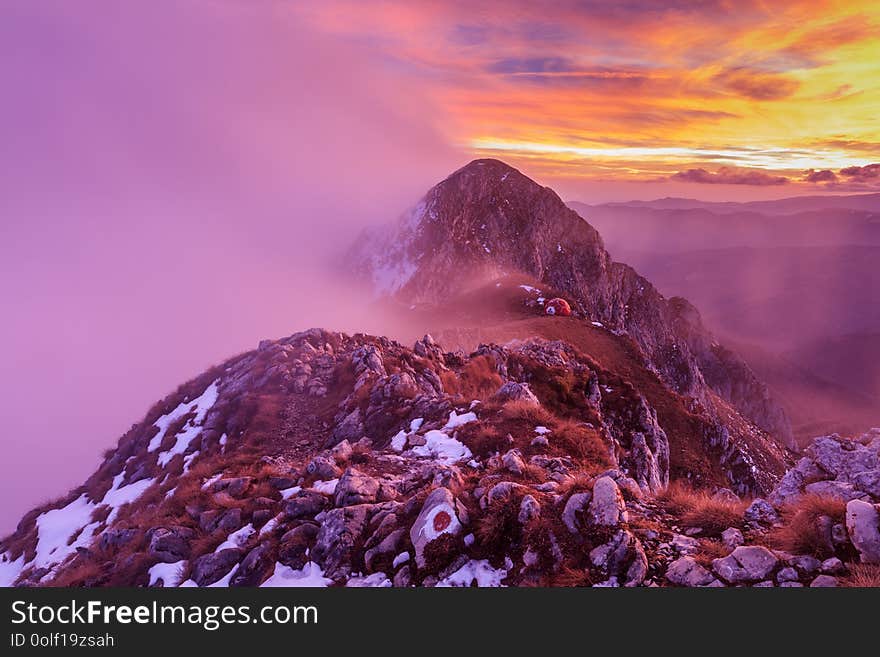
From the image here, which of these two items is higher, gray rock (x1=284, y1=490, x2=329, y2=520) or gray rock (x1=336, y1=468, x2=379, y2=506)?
gray rock (x1=336, y1=468, x2=379, y2=506)

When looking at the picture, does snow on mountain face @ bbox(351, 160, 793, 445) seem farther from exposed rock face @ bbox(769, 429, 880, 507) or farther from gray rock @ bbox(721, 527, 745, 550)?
gray rock @ bbox(721, 527, 745, 550)

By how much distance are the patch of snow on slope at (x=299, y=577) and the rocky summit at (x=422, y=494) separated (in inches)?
1.6

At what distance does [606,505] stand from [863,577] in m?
4.21

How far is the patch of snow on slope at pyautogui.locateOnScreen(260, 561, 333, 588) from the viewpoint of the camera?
11.2 m

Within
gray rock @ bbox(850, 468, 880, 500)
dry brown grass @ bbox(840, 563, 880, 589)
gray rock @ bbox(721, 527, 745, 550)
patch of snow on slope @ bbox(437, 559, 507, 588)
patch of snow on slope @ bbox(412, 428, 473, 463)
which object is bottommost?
patch of snow on slope @ bbox(412, 428, 473, 463)

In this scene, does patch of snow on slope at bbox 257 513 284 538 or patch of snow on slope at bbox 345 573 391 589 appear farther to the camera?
patch of snow on slope at bbox 257 513 284 538

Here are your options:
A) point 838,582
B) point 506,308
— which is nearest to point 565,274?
point 506,308

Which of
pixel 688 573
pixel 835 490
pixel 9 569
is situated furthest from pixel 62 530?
pixel 835 490

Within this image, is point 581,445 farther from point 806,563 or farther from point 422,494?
point 806,563

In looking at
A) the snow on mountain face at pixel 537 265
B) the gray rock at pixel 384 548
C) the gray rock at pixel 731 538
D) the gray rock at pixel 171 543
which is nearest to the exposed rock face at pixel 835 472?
the gray rock at pixel 731 538

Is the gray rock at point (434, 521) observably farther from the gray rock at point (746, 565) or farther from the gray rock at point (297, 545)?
the gray rock at point (746, 565)

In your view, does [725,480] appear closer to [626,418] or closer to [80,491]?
[626,418]

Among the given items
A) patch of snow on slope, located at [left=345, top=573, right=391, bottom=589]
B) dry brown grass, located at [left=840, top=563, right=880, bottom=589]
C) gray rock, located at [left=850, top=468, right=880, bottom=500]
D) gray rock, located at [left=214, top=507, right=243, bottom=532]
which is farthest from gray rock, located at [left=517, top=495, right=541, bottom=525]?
gray rock, located at [left=214, top=507, right=243, bottom=532]

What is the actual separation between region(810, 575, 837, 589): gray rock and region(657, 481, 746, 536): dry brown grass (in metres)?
2.51
